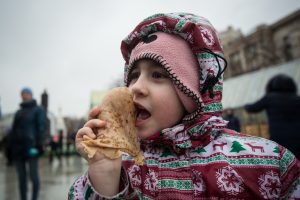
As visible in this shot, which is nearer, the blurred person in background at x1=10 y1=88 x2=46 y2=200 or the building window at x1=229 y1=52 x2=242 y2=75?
the blurred person in background at x1=10 y1=88 x2=46 y2=200

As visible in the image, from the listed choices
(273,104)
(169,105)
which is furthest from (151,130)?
(273,104)

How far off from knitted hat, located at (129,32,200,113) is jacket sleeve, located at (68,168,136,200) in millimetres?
528

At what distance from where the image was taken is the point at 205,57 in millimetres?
1527

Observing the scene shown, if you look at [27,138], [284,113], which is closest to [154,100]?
[284,113]

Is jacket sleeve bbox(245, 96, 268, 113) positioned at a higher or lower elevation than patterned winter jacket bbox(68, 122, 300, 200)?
higher

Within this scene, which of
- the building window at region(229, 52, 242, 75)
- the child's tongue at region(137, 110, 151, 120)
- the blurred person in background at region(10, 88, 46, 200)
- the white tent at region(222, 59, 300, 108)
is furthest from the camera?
the building window at region(229, 52, 242, 75)

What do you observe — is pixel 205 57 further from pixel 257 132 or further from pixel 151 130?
pixel 257 132

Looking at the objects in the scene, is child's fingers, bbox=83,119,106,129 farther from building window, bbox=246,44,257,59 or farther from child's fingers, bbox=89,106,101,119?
building window, bbox=246,44,257,59

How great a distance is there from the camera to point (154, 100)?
1.37 meters

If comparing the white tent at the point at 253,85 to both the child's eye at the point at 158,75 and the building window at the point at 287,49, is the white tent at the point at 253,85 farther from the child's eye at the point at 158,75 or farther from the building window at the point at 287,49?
the building window at the point at 287,49

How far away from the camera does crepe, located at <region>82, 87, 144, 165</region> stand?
1.17 meters

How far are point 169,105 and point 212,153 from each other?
0.33 m

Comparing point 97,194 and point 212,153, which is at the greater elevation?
point 212,153

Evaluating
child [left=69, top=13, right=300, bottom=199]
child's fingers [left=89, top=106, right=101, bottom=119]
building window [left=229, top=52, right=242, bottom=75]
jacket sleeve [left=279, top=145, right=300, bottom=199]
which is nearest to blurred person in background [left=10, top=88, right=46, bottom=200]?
child [left=69, top=13, right=300, bottom=199]
